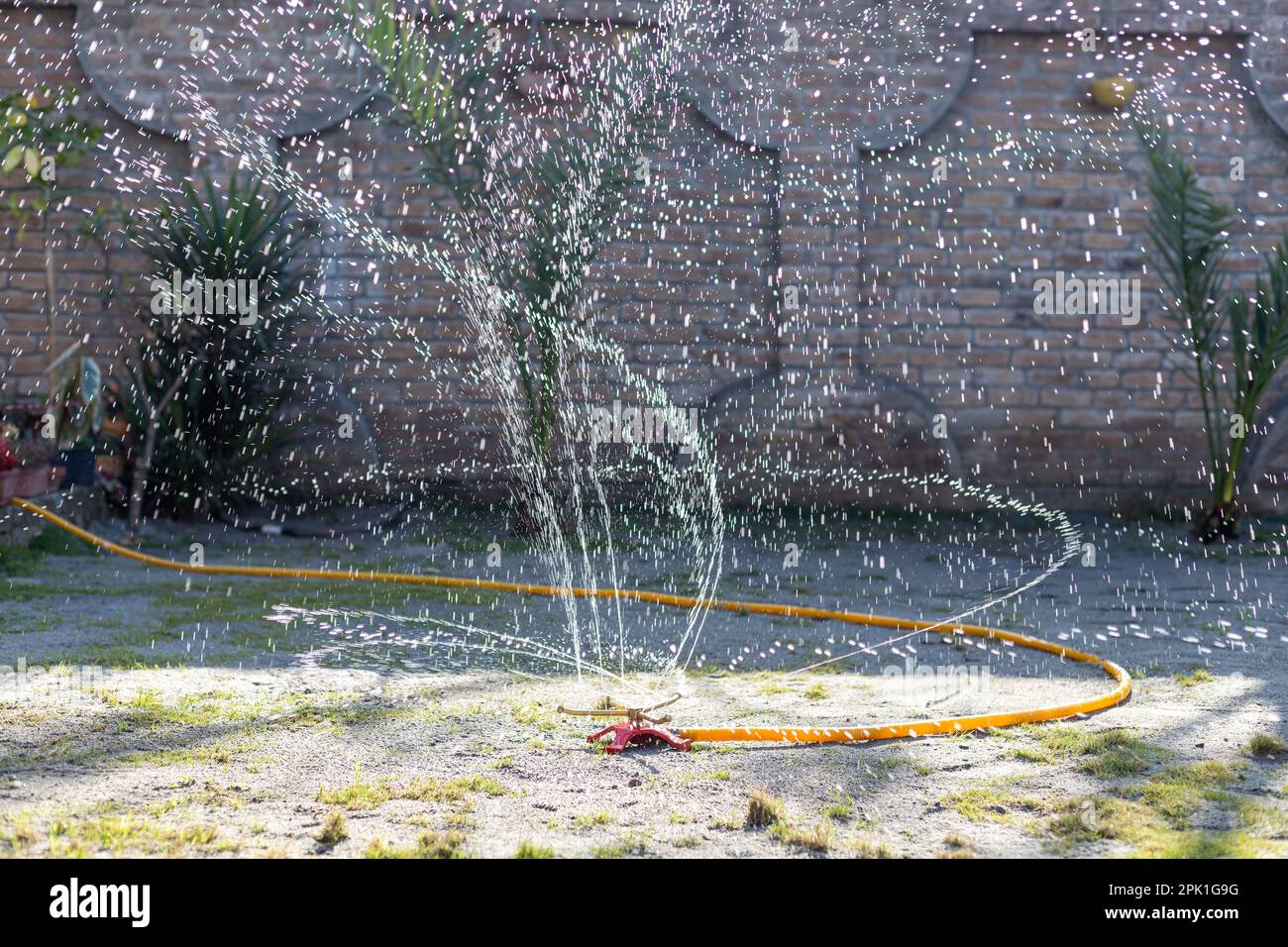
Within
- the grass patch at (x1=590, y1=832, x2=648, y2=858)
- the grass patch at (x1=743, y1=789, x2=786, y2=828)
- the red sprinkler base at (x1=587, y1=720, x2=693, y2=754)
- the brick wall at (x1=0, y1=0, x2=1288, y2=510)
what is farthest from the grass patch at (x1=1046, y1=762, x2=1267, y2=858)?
the brick wall at (x1=0, y1=0, x2=1288, y2=510)

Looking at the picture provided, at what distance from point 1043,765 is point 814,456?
15.7ft

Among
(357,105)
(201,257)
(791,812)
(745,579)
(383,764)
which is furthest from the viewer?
(357,105)

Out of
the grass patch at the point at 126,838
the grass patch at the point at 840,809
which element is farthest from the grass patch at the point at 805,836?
the grass patch at the point at 126,838

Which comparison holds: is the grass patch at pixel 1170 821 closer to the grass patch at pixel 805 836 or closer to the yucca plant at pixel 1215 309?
the grass patch at pixel 805 836

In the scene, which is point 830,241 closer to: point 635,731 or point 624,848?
point 635,731

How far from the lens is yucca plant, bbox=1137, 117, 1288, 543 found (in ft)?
24.3

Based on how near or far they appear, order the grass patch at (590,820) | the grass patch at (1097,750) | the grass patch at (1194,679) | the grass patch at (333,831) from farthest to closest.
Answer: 1. the grass patch at (1194,679)
2. the grass patch at (1097,750)
3. the grass patch at (590,820)
4. the grass patch at (333,831)

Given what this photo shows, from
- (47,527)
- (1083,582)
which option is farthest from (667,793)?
(47,527)

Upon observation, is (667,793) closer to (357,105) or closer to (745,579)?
(745,579)

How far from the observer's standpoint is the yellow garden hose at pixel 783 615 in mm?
3516

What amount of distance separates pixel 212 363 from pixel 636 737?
475cm

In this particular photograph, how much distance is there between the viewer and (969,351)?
8.16 metres

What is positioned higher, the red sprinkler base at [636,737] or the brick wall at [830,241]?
the brick wall at [830,241]

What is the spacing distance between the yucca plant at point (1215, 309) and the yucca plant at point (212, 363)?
15.8 ft
